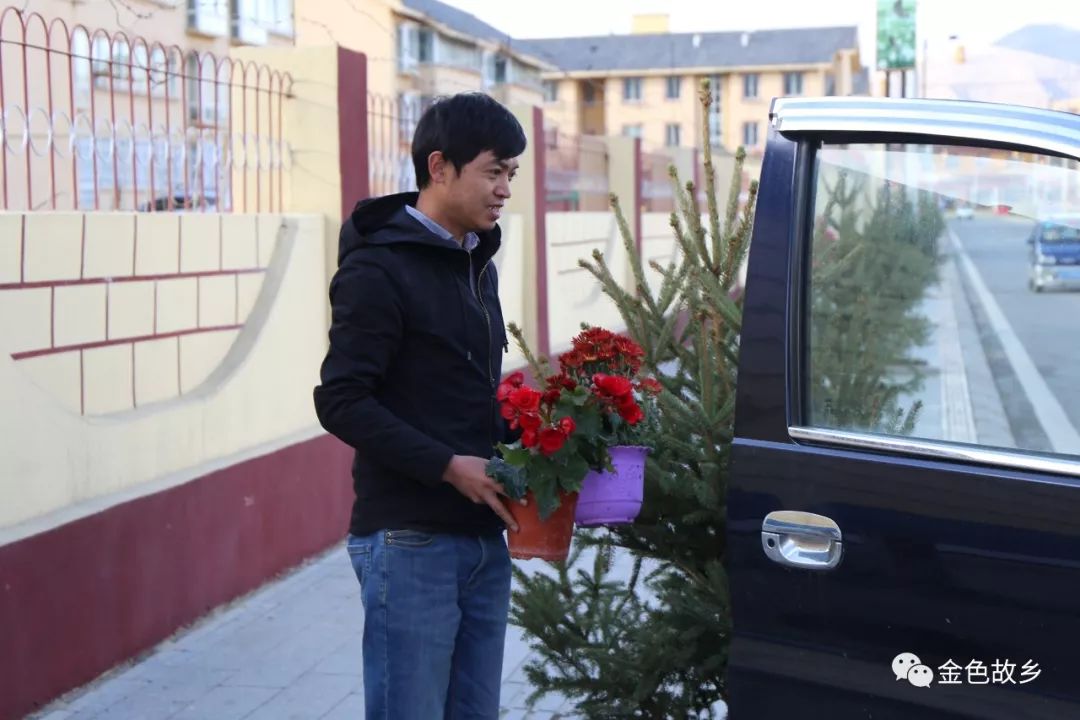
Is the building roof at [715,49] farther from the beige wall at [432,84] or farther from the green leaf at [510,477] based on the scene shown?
the green leaf at [510,477]

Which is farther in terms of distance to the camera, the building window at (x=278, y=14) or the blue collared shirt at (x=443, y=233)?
the building window at (x=278, y=14)

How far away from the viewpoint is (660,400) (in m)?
3.17

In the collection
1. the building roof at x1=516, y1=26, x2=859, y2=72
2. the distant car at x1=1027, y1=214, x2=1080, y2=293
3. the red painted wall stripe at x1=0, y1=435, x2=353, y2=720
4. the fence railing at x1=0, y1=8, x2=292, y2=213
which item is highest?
the building roof at x1=516, y1=26, x2=859, y2=72

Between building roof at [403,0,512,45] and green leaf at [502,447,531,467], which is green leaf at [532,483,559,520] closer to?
green leaf at [502,447,531,467]

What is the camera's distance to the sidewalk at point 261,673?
14.7ft

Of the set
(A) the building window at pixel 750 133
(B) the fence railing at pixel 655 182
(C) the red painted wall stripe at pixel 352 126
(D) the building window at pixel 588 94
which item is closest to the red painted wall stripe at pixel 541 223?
(C) the red painted wall stripe at pixel 352 126

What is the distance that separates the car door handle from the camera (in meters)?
2.49

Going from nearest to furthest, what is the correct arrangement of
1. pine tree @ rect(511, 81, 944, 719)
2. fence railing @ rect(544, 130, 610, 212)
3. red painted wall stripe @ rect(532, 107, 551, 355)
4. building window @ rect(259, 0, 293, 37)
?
pine tree @ rect(511, 81, 944, 719) → building window @ rect(259, 0, 293, 37) → red painted wall stripe @ rect(532, 107, 551, 355) → fence railing @ rect(544, 130, 610, 212)

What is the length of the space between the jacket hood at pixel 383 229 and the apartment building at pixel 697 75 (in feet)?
225

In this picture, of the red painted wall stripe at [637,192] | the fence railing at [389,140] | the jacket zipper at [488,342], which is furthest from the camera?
the red painted wall stripe at [637,192]

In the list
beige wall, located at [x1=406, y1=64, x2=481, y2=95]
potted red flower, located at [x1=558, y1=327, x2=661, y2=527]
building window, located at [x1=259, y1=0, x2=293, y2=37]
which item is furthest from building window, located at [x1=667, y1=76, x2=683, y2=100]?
potted red flower, located at [x1=558, y1=327, x2=661, y2=527]

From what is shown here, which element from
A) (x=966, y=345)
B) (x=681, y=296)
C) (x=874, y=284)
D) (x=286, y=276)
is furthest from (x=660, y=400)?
(x=966, y=345)

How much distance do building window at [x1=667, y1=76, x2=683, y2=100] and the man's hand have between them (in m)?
73.7

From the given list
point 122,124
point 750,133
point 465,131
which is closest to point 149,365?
point 122,124
